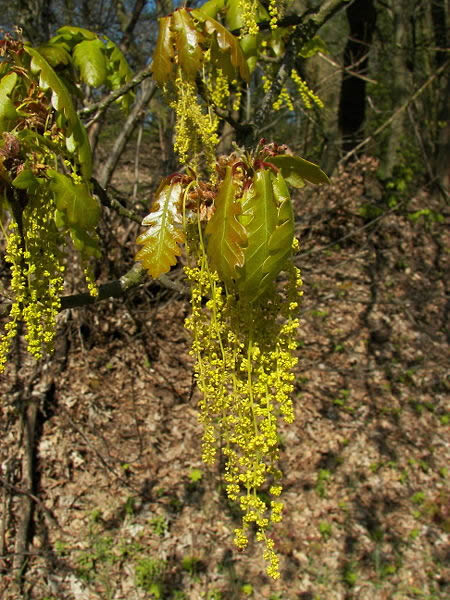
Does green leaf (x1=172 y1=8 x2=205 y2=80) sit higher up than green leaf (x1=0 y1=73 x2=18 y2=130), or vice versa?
green leaf (x1=172 y1=8 x2=205 y2=80)

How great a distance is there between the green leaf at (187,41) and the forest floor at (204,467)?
139 inches

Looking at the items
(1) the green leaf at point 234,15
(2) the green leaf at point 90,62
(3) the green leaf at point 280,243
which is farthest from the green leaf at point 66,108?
(1) the green leaf at point 234,15

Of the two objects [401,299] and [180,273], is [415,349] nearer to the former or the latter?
[401,299]

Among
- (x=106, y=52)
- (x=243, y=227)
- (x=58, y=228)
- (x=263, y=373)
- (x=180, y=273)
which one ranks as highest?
(x=106, y=52)

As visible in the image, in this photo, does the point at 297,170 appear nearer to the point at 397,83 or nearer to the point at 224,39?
the point at 224,39

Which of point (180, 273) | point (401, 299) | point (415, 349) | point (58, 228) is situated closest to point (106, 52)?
point (58, 228)

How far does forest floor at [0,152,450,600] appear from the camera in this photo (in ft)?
13.4

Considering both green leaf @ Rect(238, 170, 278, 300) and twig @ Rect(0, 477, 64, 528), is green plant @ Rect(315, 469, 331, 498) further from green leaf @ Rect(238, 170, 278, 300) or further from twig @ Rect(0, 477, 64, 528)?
green leaf @ Rect(238, 170, 278, 300)

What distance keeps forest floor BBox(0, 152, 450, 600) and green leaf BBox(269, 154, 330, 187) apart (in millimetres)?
3527

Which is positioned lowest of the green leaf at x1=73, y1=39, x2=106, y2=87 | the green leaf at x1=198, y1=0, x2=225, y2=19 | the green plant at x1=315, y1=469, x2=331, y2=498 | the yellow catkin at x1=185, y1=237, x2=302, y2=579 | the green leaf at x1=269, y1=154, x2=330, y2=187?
the green plant at x1=315, y1=469, x2=331, y2=498

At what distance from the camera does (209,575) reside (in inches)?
162

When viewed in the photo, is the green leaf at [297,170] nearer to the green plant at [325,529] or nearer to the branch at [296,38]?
the branch at [296,38]

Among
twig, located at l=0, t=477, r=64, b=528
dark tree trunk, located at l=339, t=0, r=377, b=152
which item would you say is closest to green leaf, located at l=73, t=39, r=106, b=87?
twig, located at l=0, t=477, r=64, b=528

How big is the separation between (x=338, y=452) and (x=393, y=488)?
0.58 metres
